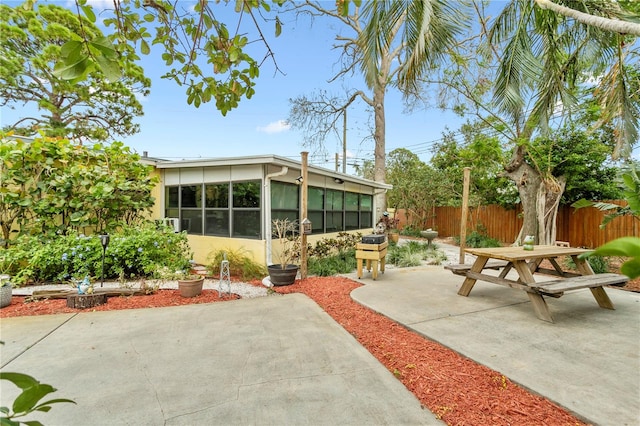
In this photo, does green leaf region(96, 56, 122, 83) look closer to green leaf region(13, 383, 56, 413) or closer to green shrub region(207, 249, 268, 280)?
green leaf region(13, 383, 56, 413)

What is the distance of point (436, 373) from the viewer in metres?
2.57

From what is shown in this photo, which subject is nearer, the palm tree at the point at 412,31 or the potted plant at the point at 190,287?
the palm tree at the point at 412,31

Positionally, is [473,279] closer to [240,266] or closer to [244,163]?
[240,266]

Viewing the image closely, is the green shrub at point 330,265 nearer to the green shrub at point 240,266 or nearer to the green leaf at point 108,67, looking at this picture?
the green shrub at point 240,266

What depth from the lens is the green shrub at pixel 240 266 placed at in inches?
245

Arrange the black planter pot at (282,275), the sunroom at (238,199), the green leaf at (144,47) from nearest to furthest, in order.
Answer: the green leaf at (144,47) < the black planter pot at (282,275) < the sunroom at (238,199)

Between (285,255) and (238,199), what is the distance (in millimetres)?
1872

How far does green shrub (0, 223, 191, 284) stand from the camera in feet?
15.9

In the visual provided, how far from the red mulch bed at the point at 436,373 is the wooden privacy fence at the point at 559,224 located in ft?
28.4

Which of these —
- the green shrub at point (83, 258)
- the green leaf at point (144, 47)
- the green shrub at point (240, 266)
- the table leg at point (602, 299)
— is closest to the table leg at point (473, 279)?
the table leg at point (602, 299)

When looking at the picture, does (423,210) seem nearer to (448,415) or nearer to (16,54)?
(448,415)

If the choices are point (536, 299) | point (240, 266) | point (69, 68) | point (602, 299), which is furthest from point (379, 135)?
point (69, 68)

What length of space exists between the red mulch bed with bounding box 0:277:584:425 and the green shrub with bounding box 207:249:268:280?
192 cm

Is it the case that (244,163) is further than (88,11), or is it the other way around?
(244,163)
